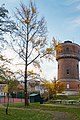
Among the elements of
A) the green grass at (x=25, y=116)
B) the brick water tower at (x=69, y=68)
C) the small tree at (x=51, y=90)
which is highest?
the brick water tower at (x=69, y=68)

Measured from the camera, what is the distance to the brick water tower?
67625 mm

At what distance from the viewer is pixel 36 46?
31.9 meters

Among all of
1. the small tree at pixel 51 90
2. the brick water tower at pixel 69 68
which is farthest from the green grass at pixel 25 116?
the brick water tower at pixel 69 68

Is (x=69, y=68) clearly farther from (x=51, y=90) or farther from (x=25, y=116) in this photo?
(x=25, y=116)

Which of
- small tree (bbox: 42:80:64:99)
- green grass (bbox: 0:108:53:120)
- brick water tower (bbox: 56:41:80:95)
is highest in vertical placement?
brick water tower (bbox: 56:41:80:95)

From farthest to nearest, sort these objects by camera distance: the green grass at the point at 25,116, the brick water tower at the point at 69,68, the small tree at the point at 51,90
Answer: the brick water tower at the point at 69,68 → the small tree at the point at 51,90 → the green grass at the point at 25,116

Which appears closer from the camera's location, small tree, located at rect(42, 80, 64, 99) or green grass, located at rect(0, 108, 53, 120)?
green grass, located at rect(0, 108, 53, 120)

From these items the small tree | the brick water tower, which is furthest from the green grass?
the brick water tower

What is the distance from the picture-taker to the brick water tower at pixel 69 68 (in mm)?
67625

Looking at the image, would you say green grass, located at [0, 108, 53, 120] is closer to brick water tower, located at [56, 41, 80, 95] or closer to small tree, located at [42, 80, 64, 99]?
small tree, located at [42, 80, 64, 99]

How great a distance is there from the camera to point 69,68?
68500mm

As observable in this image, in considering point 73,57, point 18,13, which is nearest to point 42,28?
point 18,13

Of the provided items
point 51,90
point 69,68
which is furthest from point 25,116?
point 69,68

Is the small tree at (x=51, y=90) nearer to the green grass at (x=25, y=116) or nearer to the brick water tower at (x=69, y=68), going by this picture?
the brick water tower at (x=69, y=68)
